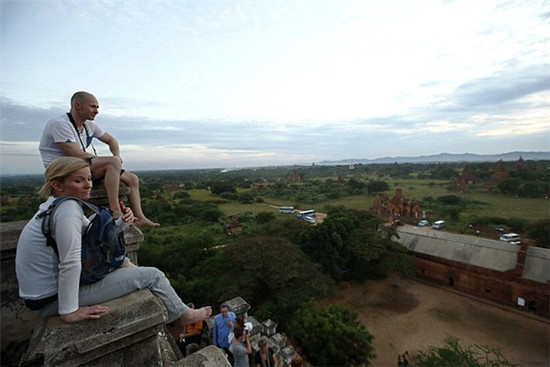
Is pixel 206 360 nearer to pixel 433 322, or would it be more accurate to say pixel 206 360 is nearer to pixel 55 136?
pixel 55 136

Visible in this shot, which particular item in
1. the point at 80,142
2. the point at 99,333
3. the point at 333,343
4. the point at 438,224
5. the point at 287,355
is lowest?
the point at 438,224

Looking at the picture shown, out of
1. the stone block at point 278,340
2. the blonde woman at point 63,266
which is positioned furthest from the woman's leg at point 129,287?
the stone block at point 278,340

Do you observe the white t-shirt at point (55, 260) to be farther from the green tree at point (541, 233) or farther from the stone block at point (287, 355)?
the green tree at point (541, 233)

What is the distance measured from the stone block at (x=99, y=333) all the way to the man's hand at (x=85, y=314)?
2 cm

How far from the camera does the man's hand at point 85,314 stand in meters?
1.38

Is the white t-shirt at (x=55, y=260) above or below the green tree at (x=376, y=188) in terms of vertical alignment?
above

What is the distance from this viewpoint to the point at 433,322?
1045cm

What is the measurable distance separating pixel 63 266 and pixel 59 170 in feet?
1.86

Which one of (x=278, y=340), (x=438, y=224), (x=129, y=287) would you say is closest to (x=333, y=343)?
(x=278, y=340)

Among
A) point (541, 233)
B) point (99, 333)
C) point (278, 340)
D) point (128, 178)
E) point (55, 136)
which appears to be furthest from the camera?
point (541, 233)

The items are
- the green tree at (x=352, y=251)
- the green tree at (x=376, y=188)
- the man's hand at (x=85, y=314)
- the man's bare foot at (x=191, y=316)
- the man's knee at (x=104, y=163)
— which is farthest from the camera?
the green tree at (x=376, y=188)

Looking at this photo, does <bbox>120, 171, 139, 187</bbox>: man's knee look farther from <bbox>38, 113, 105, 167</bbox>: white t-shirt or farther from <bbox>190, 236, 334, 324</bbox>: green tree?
Result: <bbox>190, 236, 334, 324</bbox>: green tree

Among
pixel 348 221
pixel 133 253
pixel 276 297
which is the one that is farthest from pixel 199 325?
pixel 348 221

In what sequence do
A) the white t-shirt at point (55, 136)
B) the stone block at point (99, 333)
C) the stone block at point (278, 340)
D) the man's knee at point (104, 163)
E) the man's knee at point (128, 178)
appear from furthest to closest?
the stone block at point (278, 340), the man's knee at point (128, 178), the man's knee at point (104, 163), the white t-shirt at point (55, 136), the stone block at point (99, 333)
